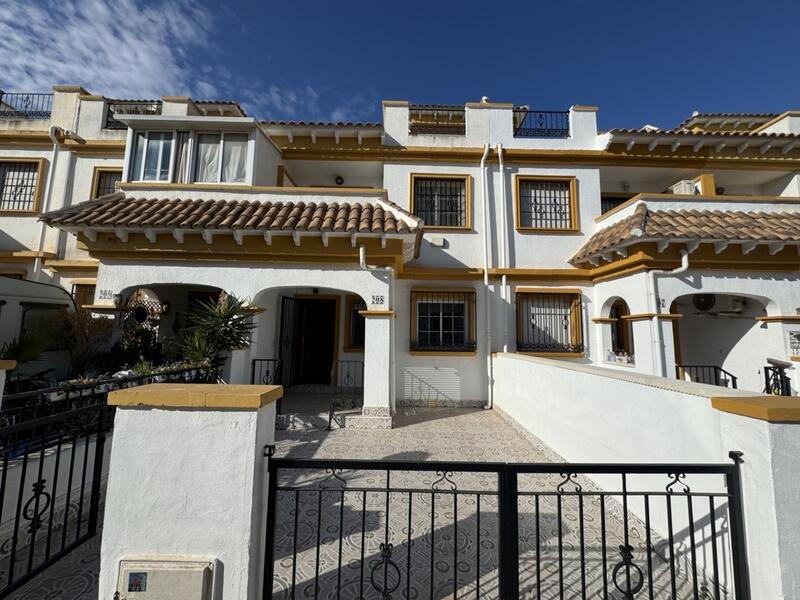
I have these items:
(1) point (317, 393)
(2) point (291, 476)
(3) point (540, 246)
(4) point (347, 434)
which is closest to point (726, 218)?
(3) point (540, 246)

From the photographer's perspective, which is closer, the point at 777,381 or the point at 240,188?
the point at 777,381

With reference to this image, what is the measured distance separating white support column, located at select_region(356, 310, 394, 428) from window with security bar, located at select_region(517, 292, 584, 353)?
13.8ft

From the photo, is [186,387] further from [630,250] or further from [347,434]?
[630,250]

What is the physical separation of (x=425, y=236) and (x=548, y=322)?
4219mm

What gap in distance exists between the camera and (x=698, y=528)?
9.28 feet

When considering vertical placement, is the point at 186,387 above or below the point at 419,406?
above

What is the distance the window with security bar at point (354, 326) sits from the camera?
9945 mm

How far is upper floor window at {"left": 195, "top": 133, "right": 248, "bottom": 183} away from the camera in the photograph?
8.56m

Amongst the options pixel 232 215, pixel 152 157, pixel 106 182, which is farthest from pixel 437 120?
pixel 106 182

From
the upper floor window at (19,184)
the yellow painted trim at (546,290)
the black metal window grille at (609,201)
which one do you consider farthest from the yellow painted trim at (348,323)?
the upper floor window at (19,184)

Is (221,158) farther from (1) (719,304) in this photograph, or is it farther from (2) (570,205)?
(1) (719,304)

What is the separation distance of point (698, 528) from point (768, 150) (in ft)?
41.9

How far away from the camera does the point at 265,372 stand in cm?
794

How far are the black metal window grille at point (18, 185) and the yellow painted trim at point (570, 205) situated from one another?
47.1 feet
